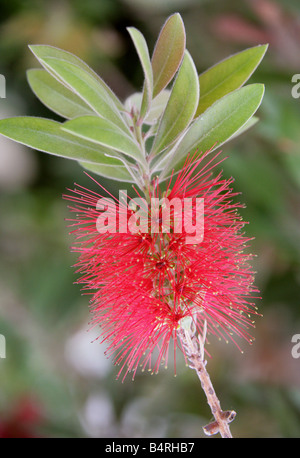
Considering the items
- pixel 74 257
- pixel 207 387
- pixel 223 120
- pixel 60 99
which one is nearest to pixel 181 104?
pixel 223 120

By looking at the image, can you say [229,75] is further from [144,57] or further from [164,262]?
[164,262]

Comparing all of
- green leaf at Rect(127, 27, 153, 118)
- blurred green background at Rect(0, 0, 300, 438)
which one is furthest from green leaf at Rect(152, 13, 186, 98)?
blurred green background at Rect(0, 0, 300, 438)

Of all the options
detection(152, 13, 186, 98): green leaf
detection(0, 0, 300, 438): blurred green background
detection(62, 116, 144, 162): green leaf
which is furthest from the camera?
detection(0, 0, 300, 438): blurred green background

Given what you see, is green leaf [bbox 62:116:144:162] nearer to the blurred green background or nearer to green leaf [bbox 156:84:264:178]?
green leaf [bbox 156:84:264:178]

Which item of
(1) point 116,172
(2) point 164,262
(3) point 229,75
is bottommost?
(2) point 164,262

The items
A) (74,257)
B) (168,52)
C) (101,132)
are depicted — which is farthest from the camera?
(74,257)

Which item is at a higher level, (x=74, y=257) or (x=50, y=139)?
(x=50, y=139)

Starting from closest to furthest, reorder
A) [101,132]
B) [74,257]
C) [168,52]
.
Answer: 1. [101,132]
2. [168,52]
3. [74,257]
